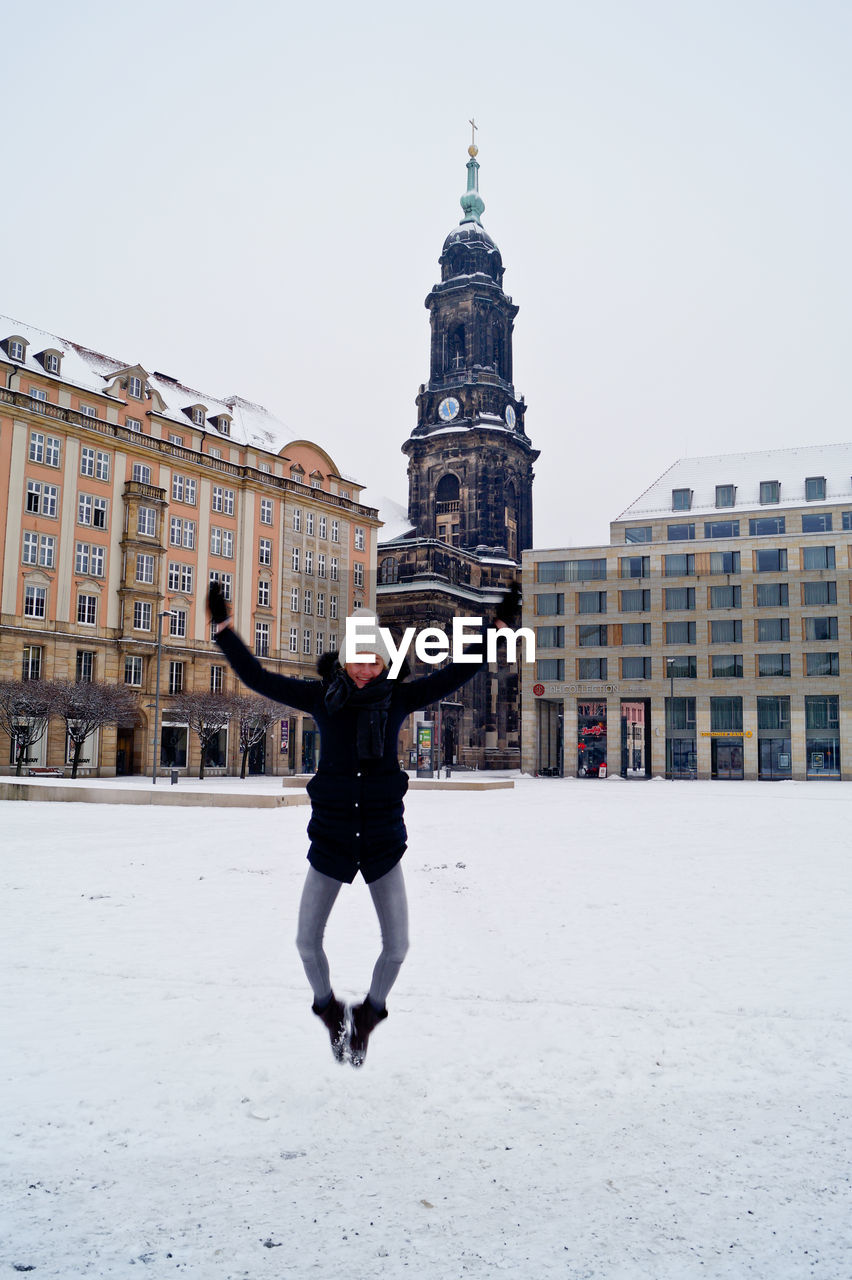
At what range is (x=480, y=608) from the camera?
3661 inches

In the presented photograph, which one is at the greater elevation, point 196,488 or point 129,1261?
point 196,488

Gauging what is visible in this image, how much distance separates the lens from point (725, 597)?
7175 centimetres

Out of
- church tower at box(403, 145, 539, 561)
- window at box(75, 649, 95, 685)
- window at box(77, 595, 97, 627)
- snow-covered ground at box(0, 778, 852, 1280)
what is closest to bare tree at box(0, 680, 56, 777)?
window at box(75, 649, 95, 685)

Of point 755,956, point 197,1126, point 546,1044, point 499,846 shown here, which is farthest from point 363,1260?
point 499,846

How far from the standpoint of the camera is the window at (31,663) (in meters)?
49.4

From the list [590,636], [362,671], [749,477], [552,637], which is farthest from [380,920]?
[749,477]

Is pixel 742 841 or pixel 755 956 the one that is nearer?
pixel 755 956

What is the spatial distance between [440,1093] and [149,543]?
52.4 metres

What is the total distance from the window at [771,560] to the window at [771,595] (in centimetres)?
100

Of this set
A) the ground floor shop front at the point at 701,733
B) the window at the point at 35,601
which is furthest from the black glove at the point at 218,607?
the ground floor shop front at the point at 701,733

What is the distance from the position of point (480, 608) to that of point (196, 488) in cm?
3853

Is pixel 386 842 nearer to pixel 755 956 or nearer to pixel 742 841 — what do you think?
pixel 755 956

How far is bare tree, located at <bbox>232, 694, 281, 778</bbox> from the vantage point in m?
52.6

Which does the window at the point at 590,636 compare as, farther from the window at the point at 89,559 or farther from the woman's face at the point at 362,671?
the woman's face at the point at 362,671
